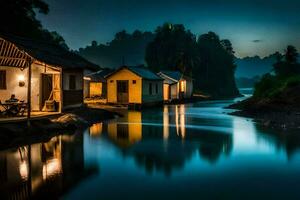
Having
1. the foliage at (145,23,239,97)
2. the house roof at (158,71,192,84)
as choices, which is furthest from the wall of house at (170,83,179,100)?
the foliage at (145,23,239,97)

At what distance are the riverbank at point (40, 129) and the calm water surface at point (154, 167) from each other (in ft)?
3.86

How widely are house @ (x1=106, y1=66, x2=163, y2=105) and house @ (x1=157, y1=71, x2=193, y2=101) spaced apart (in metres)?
12.7

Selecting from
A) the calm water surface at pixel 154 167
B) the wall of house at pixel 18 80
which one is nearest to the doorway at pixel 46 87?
the wall of house at pixel 18 80

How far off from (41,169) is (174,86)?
5400cm

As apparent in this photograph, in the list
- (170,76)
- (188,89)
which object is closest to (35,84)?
(170,76)

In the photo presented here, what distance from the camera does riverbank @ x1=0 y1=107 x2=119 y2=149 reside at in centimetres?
1931

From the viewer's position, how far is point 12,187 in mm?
11289

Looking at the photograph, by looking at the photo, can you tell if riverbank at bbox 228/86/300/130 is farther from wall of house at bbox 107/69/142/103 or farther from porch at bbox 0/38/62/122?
porch at bbox 0/38/62/122

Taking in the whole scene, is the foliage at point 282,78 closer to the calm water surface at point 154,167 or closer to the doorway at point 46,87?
the calm water surface at point 154,167

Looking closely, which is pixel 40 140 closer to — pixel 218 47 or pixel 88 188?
pixel 88 188

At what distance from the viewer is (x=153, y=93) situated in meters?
53.2

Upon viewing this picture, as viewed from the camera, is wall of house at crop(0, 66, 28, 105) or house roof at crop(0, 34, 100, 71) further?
wall of house at crop(0, 66, 28, 105)

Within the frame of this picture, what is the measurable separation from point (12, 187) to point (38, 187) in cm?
74

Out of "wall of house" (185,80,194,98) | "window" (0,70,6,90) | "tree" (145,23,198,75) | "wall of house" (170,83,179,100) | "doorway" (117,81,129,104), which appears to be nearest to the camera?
"window" (0,70,6,90)
